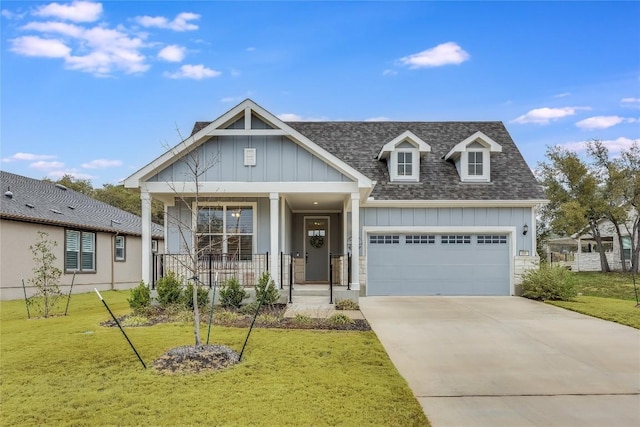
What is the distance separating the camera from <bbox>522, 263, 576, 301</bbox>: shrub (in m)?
13.9

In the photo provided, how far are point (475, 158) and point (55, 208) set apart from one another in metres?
16.3

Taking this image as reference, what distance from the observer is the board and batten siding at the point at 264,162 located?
12508mm

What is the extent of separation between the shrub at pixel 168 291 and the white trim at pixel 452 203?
658 centimetres

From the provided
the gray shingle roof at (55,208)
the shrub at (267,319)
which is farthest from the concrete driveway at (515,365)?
the gray shingle roof at (55,208)

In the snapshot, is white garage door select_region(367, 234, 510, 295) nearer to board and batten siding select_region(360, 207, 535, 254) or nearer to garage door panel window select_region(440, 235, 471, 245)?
garage door panel window select_region(440, 235, 471, 245)

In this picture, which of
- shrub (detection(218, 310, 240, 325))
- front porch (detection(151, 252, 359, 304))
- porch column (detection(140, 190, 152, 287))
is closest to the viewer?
shrub (detection(218, 310, 240, 325))

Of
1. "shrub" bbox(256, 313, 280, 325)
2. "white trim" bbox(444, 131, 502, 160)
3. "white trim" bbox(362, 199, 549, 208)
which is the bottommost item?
"shrub" bbox(256, 313, 280, 325)

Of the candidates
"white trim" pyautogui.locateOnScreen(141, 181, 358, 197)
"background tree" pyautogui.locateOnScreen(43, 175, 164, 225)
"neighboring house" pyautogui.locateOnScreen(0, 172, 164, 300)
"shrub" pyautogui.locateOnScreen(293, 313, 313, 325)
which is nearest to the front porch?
"white trim" pyautogui.locateOnScreen(141, 181, 358, 197)

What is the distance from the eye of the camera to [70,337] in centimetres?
840

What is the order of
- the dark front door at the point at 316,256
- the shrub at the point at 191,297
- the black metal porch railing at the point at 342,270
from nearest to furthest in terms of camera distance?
the shrub at the point at 191,297 → the black metal porch railing at the point at 342,270 → the dark front door at the point at 316,256

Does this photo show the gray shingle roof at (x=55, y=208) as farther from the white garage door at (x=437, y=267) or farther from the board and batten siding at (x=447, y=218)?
the white garage door at (x=437, y=267)

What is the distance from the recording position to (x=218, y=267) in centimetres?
1305

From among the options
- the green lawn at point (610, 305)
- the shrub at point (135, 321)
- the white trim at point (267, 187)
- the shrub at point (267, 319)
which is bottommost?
the green lawn at point (610, 305)

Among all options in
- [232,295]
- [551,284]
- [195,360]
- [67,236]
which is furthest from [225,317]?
[67,236]
